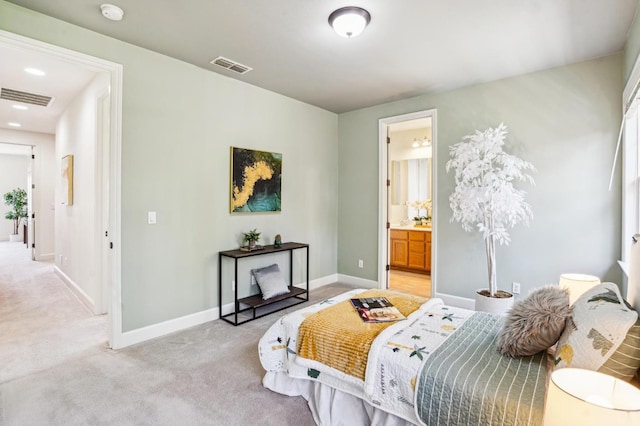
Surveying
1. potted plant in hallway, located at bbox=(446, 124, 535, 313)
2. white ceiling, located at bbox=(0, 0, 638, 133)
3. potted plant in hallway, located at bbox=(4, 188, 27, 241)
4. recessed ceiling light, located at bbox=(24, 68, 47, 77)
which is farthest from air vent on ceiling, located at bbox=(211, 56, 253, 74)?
Result: potted plant in hallway, located at bbox=(4, 188, 27, 241)

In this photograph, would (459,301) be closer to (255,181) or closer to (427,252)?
(427,252)

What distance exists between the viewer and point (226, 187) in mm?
3705

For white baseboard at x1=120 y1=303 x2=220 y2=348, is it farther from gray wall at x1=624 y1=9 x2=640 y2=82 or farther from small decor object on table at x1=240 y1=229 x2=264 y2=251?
gray wall at x1=624 y1=9 x2=640 y2=82

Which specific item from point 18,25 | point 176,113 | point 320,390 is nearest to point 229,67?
point 176,113

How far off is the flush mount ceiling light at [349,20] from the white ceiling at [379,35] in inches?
2.1

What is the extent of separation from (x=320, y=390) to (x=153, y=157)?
248 centimetres

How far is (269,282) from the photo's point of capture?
3828mm

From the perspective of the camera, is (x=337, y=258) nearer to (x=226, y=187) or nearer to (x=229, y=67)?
(x=226, y=187)

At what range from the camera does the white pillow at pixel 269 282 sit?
12.4 feet

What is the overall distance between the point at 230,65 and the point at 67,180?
305 cm

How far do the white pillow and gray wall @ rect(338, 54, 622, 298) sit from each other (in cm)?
195

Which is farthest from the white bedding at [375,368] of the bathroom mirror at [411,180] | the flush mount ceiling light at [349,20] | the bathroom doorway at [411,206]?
the bathroom mirror at [411,180]

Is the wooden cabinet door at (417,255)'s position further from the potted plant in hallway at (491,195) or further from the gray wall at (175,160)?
the gray wall at (175,160)

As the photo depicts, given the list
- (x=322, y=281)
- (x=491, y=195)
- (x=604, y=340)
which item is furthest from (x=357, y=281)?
(x=604, y=340)
